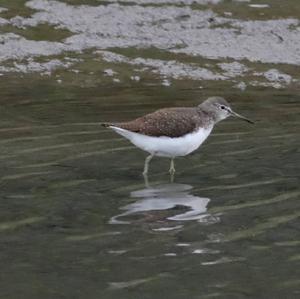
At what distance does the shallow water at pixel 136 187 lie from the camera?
9.61 meters

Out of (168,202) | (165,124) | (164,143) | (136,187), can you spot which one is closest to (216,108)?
(165,124)

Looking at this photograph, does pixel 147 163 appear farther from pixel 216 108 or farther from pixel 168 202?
pixel 168 202

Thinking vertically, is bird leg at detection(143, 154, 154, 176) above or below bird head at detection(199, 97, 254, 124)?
below

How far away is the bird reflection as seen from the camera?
37.9 feet

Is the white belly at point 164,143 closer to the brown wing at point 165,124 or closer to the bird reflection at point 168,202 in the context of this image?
the brown wing at point 165,124

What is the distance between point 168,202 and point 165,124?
5.31ft

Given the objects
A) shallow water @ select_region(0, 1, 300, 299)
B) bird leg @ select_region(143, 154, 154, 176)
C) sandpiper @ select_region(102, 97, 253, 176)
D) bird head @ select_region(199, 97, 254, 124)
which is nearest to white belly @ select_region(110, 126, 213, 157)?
sandpiper @ select_region(102, 97, 253, 176)

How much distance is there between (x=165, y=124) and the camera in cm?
1359

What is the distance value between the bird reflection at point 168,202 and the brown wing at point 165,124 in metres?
0.80

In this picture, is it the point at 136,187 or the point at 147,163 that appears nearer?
the point at 136,187

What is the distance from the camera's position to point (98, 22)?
66.1 ft

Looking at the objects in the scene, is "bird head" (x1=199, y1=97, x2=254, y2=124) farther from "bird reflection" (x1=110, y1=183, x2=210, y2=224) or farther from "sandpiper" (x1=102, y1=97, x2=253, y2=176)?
"bird reflection" (x1=110, y1=183, x2=210, y2=224)

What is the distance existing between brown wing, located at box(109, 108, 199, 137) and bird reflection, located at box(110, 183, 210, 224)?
2.61ft

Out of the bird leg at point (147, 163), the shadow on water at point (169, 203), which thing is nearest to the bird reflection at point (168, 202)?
the shadow on water at point (169, 203)
